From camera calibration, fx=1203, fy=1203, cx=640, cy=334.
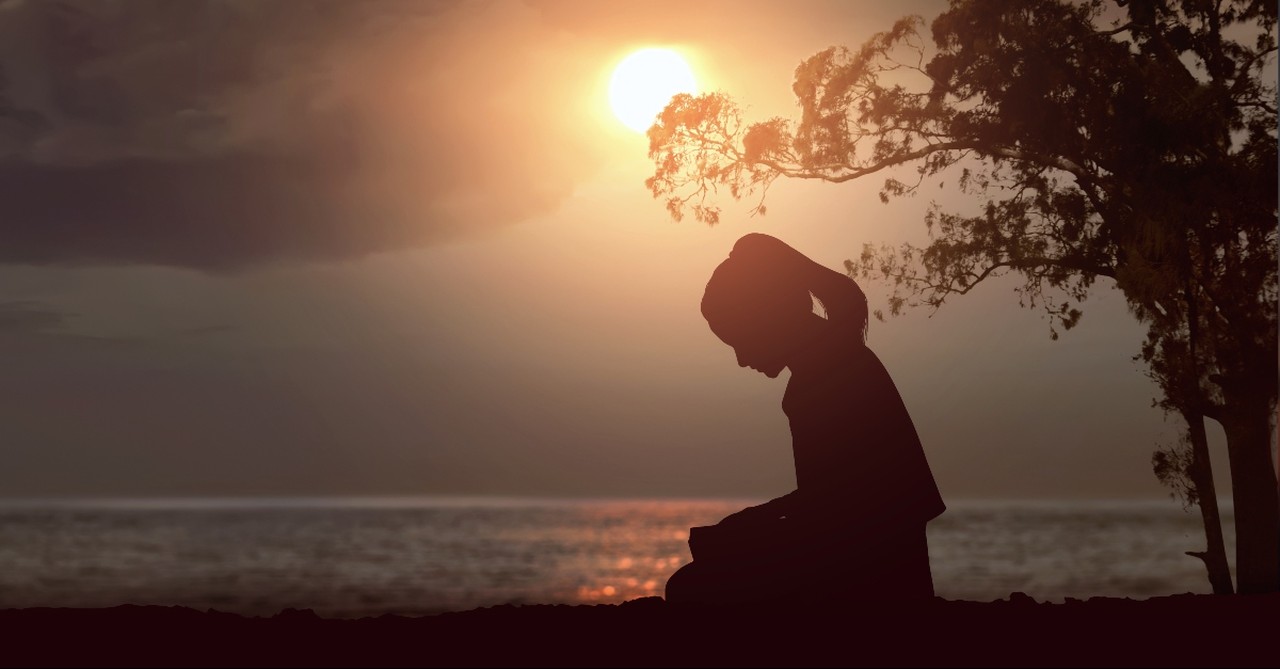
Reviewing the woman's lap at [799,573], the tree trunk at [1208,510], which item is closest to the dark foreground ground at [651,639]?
the woman's lap at [799,573]

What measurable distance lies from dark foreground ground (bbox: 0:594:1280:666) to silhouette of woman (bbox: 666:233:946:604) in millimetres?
212

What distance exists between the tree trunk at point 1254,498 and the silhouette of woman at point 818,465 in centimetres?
887

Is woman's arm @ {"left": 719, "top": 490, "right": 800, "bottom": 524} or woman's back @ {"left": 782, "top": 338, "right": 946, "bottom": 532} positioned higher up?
woman's back @ {"left": 782, "top": 338, "right": 946, "bottom": 532}

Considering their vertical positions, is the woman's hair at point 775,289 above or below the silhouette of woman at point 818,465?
above

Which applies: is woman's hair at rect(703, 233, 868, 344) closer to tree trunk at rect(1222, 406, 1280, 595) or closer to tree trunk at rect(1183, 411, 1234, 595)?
tree trunk at rect(1183, 411, 1234, 595)

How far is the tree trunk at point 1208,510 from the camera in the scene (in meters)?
12.9

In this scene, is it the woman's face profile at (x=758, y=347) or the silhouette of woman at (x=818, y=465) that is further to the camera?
the woman's face profile at (x=758, y=347)

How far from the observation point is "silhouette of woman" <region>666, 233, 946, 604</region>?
5539 millimetres

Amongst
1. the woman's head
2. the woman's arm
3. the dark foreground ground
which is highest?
the woman's head

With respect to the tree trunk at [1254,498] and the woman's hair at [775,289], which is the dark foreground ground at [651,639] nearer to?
the woman's hair at [775,289]

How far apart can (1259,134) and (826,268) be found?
963 centimetres

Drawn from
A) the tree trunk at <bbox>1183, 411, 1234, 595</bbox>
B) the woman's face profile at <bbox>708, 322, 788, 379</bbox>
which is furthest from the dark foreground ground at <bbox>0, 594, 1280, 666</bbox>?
the tree trunk at <bbox>1183, 411, 1234, 595</bbox>

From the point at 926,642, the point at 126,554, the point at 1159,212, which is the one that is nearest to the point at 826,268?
the point at 926,642

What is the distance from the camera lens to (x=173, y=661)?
15.7ft
